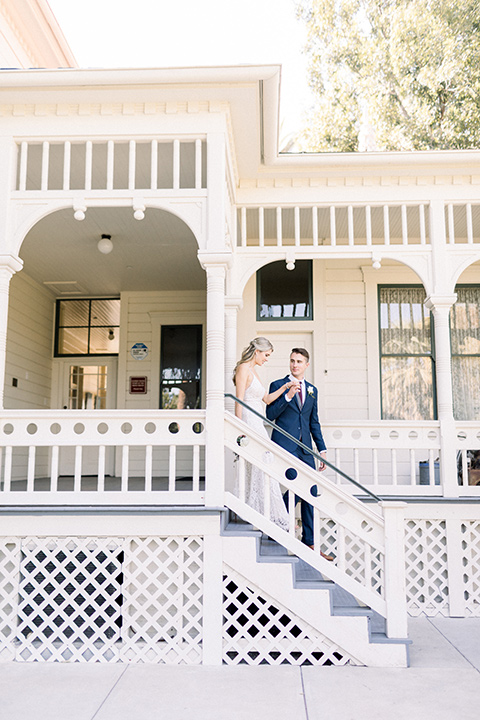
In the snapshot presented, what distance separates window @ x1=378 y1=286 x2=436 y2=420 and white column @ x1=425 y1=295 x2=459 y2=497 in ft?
5.70

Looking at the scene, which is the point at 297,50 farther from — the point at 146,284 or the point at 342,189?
the point at 342,189

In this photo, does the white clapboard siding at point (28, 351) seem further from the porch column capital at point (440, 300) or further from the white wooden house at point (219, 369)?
the porch column capital at point (440, 300)

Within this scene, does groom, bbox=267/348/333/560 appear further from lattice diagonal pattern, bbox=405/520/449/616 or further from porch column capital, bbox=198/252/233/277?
lattice diagonal pattern, bbox=405/520/449/616

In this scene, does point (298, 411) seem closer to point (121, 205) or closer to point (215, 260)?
point (215, 260)

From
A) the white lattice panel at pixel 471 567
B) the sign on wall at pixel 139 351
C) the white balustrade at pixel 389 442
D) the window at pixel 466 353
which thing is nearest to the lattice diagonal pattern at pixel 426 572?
the white lattice panel at pixel 471 567

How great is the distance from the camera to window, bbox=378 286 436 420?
7637 mm

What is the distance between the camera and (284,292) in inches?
308

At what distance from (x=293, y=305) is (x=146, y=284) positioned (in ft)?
8.52

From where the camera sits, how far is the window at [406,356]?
7637mm

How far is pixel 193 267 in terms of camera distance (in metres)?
8.42

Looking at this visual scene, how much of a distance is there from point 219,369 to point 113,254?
3.97 metres

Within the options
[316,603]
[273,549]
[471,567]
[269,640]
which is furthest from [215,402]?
[471,567]

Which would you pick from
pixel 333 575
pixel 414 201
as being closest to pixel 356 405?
pixel 414 201

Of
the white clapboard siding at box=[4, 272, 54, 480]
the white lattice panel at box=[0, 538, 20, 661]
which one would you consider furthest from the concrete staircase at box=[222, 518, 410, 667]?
the white clapboard siding at box=[4, 272, 54, 480]
